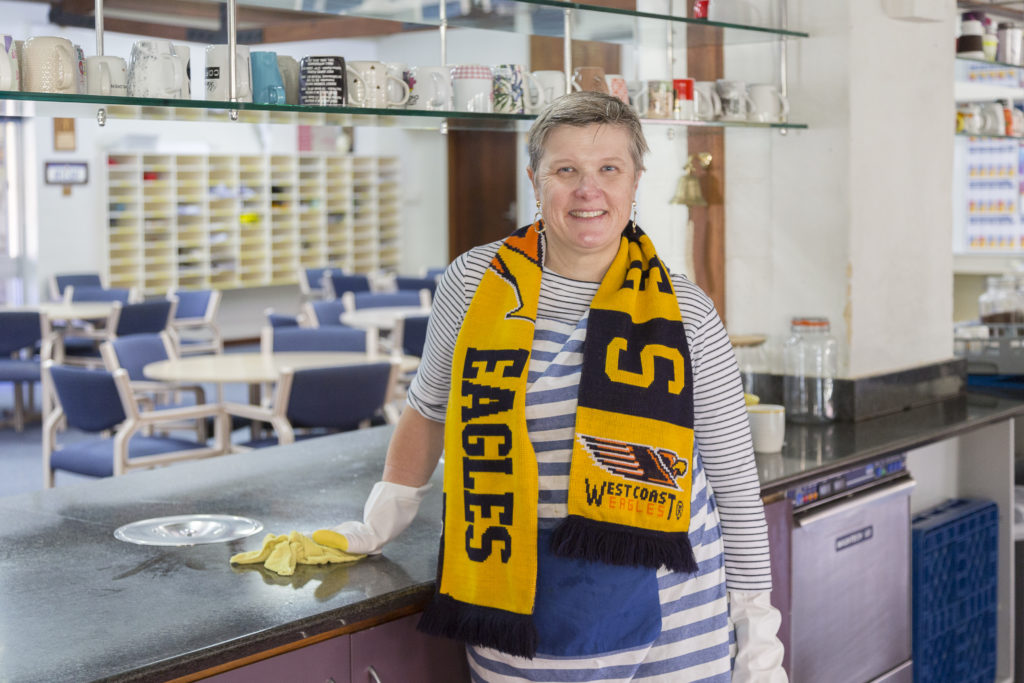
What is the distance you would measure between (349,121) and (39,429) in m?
5.73

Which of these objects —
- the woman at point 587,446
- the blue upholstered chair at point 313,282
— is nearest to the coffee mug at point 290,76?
the woman at point 587,446

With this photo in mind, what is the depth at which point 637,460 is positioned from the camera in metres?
1.62

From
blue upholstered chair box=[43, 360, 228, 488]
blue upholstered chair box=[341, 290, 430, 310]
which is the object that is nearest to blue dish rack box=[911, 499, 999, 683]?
blue upholstered chair box=[43, 360, 228, 488]

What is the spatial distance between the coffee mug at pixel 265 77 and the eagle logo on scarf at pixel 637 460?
0.83 m

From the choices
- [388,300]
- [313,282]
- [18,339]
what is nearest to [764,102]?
[388,300]

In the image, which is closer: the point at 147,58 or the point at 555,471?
the point at 555,471

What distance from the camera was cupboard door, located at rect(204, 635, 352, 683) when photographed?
4.90ft

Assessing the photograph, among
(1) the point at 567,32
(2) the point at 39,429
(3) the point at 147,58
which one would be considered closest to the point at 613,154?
(3) the point at 147,58

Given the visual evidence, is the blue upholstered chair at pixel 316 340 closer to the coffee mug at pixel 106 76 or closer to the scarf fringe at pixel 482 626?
the coffee mug at pixel 106 76

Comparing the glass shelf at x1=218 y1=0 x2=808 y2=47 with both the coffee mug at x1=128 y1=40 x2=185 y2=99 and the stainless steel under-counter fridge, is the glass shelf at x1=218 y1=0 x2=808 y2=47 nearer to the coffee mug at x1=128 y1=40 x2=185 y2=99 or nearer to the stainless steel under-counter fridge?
the coffee mug at x1=128 y1=40 x2=185 y2=99

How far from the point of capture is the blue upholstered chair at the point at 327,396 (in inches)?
163

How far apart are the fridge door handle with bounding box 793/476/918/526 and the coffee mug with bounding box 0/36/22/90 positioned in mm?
1656

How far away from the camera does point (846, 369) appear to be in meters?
3.07

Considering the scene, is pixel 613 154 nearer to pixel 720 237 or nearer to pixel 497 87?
pixel 497 87
